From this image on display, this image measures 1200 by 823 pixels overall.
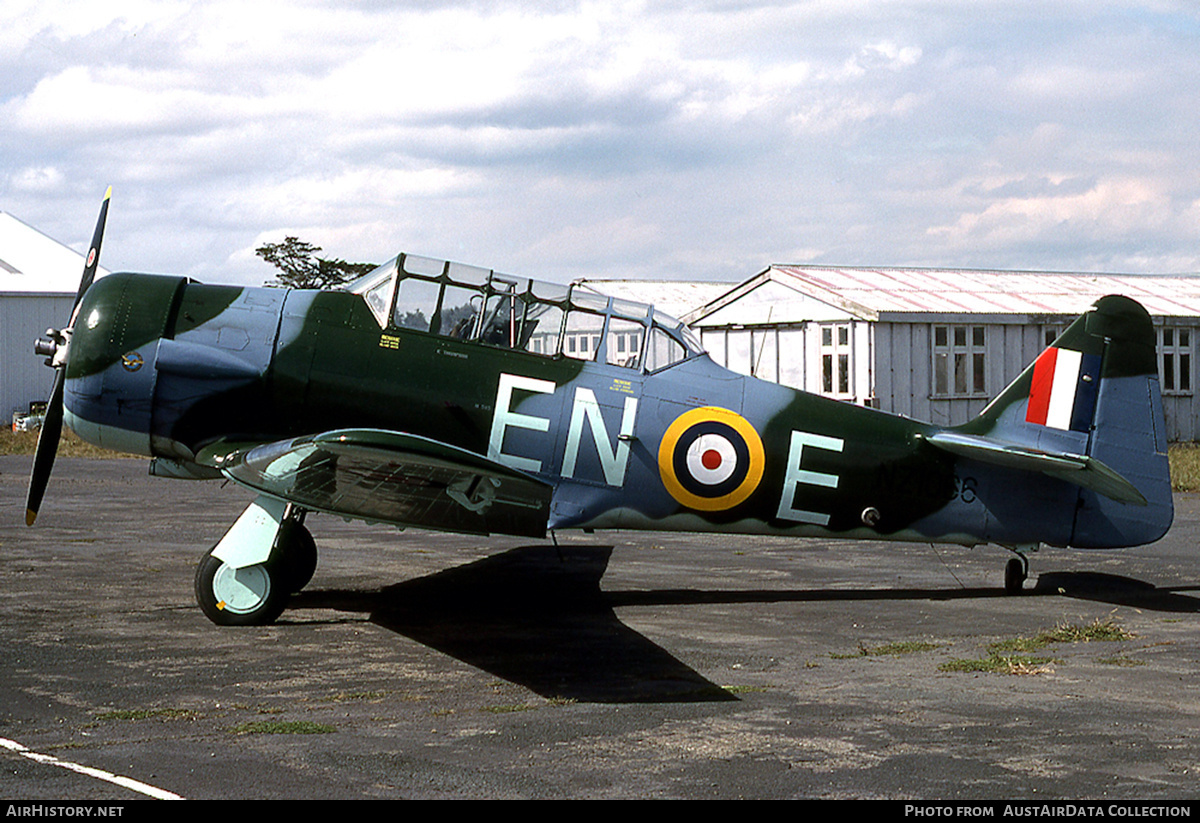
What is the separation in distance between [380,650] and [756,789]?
12.7 ft

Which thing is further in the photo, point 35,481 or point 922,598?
point 922,598

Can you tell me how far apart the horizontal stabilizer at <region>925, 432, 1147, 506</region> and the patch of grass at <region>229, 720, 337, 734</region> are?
6133 mm

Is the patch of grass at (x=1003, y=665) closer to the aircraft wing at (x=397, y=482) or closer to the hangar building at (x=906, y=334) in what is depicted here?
the aircraft wing at (x=397, y=482)

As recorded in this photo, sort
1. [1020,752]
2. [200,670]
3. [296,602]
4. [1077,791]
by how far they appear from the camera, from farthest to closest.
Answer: [296,602]
[200,670]
[1020,752]
[1077,791]

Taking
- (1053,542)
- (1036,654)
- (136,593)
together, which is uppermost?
(1053,542)

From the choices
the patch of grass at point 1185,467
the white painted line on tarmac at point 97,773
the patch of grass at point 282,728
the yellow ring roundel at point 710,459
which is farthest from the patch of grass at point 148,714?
the patch of grass at point 1185,467

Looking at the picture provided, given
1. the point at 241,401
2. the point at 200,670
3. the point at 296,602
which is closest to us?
the point at 200,670

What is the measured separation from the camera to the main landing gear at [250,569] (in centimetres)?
884

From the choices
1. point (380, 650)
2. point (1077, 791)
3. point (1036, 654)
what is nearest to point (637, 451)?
point (380, 650)

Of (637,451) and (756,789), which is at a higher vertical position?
(637,451)

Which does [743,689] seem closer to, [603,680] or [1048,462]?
[603,680]

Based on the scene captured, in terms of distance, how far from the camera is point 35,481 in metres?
9.89

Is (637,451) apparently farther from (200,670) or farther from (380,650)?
(200,670)

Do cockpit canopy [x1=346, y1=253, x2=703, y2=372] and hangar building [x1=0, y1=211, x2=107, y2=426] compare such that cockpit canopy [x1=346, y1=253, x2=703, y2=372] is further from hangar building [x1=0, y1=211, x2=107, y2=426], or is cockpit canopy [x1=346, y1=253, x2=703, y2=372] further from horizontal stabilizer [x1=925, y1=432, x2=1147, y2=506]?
hangar building [x1=0, y1=211, x2=107, y2=426]
